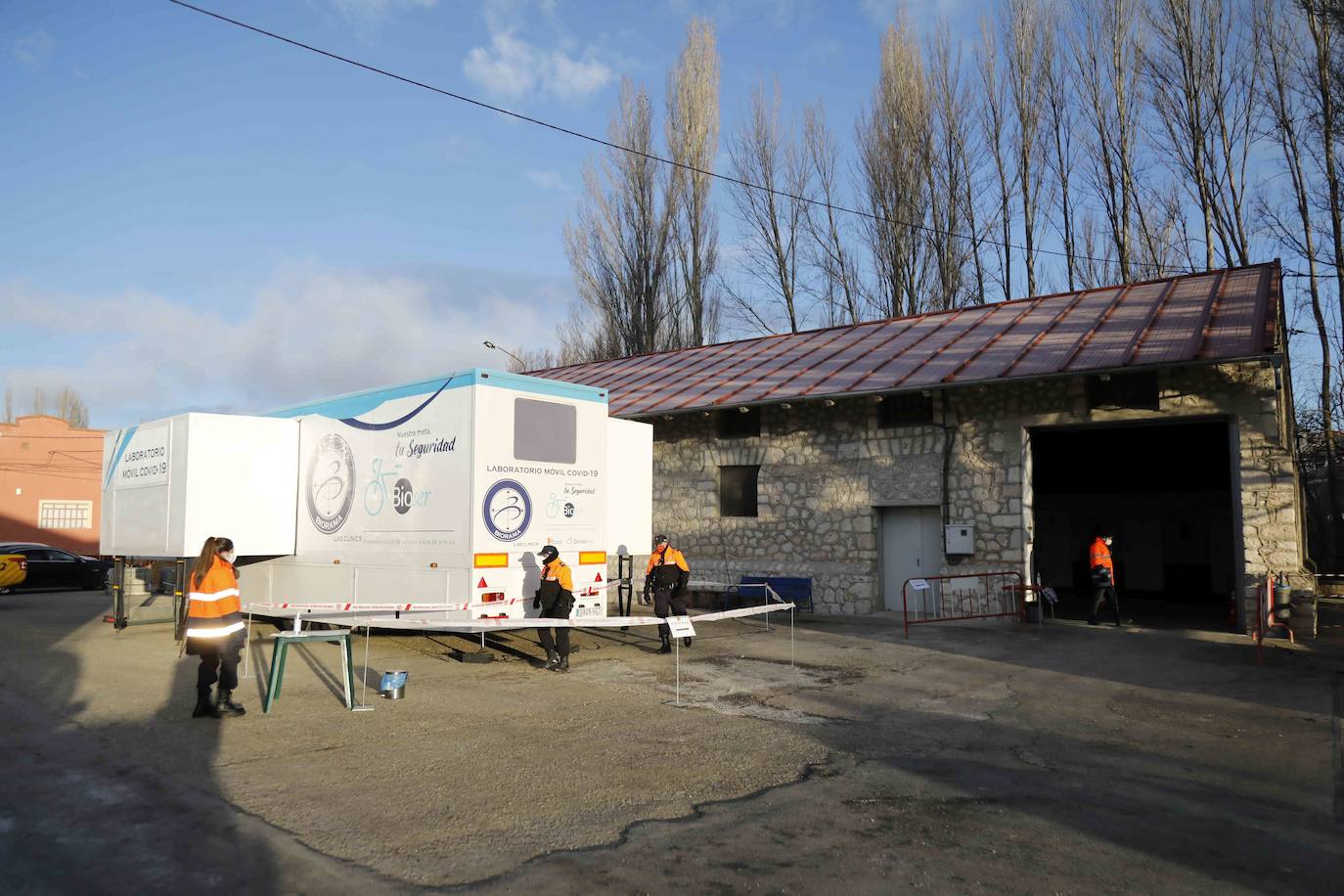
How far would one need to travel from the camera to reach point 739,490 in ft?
62.9

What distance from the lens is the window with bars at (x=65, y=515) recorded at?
3672 cm

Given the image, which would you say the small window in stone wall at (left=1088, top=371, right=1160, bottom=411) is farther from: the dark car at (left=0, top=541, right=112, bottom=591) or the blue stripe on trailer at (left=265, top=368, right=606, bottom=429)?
the dark car at (left=0, top=541, right=112, bottom=591)

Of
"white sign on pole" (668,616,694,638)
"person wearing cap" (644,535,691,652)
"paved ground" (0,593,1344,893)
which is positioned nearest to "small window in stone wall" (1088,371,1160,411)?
"paved ground" (0,593,1344,893)

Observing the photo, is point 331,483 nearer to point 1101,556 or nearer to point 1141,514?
point 1101,556

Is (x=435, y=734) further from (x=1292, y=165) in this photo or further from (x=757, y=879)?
(x=1292, y=165)

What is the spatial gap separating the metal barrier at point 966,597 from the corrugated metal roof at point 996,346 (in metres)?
3.49

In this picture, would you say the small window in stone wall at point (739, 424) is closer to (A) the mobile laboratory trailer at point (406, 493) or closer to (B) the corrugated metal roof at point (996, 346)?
(B) the corrugated metal roof at point (996, 346)

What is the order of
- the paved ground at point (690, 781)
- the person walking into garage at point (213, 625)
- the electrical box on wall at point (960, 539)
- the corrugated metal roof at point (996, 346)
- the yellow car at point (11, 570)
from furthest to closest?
the yellow car at point (11, 570) → the electrical box on wall at point (960, 539) → the corrugated metal roof at point (996, 346) → the person walking into garage at point (213, 625) → the paved ground at point (690, 781)

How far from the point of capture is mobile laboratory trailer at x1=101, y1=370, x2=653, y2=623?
34.6 feet

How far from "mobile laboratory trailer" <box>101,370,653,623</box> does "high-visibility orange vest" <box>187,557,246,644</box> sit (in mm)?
2694

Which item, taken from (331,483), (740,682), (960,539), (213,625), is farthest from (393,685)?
(960,539)

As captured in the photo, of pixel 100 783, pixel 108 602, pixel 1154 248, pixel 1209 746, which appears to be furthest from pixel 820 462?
pixel 1154 248

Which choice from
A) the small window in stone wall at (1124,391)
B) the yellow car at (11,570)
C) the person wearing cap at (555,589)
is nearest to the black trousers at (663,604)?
the person wearing cap at (555,589)

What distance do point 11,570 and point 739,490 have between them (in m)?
17.2
